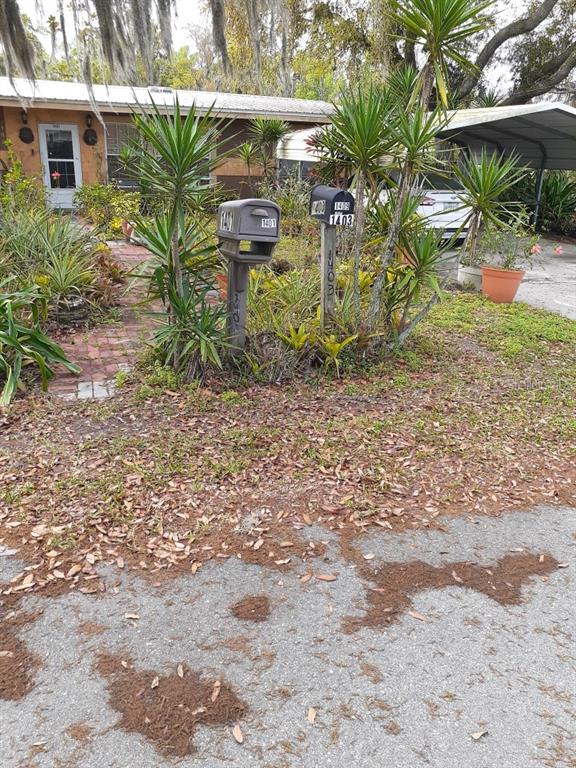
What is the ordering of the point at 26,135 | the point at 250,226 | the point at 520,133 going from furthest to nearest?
the point at 520,133, the point at 26,135, the point at 250,226

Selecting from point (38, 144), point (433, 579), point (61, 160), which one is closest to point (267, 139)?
point (61, 160)

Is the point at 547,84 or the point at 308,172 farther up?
the point at 547,84

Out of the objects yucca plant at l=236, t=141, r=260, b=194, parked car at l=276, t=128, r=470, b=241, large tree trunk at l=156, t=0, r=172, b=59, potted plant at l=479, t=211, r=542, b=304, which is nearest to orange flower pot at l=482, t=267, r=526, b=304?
potted plant at l=479, t=211, r=542, b=304

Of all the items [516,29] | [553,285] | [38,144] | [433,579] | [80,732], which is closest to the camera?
[80,732]

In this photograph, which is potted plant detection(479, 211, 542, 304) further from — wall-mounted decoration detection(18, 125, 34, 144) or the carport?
wall-mounted decoration detection(18, 125, 34, 144)

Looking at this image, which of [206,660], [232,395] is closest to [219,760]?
[206,660]

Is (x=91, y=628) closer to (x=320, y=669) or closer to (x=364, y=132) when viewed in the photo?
(x=320, y=669)

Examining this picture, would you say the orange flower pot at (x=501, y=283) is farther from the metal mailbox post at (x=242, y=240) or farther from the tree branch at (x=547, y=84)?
the tree branch at (x=547, y=84)

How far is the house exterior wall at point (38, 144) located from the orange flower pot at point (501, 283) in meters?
10.2

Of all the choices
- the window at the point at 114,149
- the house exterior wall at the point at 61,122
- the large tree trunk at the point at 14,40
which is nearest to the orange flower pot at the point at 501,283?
the large tree trunk at the point at 14,40

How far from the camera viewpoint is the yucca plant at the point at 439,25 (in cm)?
433

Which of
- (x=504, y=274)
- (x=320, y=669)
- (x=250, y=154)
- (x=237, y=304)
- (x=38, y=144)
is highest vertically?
(x=38, y=144)

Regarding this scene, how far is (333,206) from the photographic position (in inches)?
186

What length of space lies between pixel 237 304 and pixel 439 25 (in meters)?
2.56
